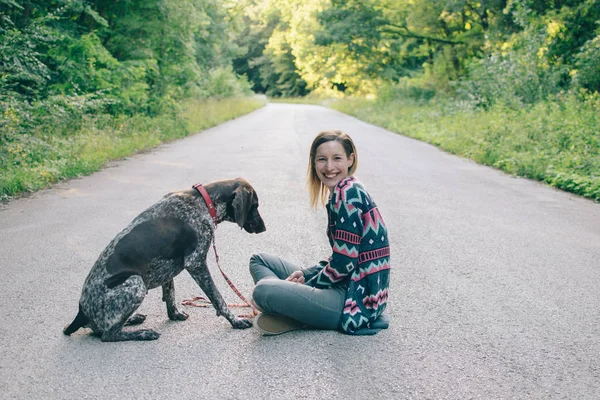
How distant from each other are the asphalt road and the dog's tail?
0.06 metres

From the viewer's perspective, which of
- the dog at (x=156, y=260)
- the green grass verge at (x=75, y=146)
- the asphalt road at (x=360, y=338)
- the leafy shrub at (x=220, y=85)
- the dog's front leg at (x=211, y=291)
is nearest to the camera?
the asphalt road at (x=360, y=338)

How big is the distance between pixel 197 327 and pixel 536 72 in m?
17.0

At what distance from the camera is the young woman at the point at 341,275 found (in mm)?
3692

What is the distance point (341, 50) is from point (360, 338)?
108 ft

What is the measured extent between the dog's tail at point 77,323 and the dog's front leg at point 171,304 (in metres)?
0.60

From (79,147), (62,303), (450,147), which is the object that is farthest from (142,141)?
(62,303)

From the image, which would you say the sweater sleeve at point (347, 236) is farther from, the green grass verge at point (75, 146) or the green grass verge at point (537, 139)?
the green grass verge at point (537, 139)

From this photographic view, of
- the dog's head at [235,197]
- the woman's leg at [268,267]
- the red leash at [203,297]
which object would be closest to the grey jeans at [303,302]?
the red leash at [203,297]

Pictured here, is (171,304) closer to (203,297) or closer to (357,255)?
Result: (203,297)

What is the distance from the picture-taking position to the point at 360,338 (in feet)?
12.5

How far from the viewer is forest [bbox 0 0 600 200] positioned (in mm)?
11031

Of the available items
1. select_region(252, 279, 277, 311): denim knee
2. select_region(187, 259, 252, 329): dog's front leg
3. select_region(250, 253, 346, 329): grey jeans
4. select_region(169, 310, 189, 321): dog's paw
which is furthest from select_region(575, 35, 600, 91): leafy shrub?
select_region(169, 310, 189, 321): dog's paw

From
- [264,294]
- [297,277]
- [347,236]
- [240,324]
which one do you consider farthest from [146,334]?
[347,236]

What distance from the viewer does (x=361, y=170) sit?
11.8 m
